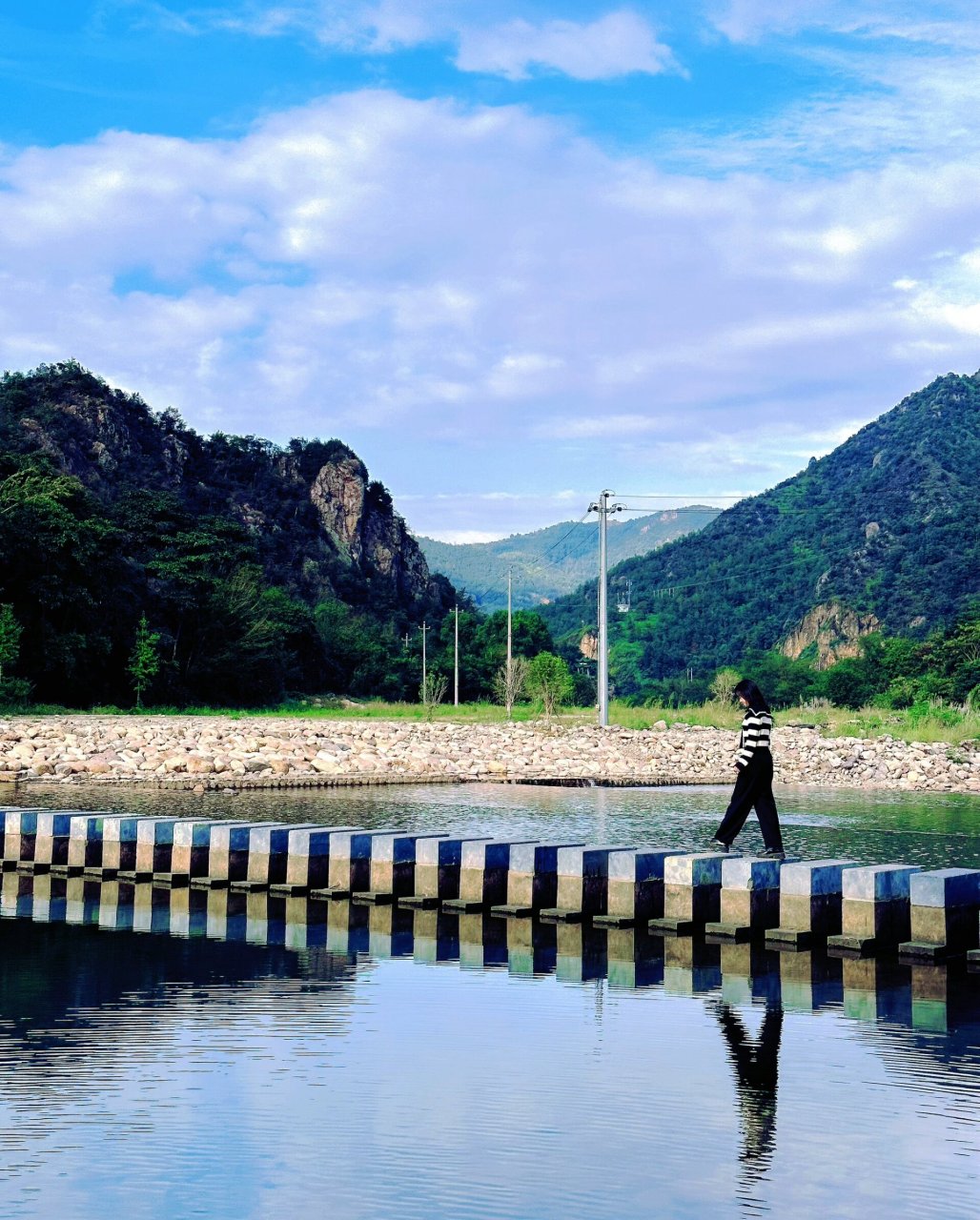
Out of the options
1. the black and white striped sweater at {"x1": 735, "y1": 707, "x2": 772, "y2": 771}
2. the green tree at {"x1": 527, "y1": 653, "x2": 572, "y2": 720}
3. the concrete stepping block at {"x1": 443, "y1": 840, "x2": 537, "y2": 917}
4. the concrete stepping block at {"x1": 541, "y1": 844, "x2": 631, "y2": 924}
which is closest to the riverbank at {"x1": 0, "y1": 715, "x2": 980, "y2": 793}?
the concrete stepping block at {"x1": 443, "y1": 840, "x2": 537, "y2": 917}

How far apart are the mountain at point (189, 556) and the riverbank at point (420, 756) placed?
11669 mm

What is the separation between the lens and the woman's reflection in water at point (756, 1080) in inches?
260

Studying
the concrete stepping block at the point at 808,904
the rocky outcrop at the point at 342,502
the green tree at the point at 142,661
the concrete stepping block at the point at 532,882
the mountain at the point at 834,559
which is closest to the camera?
the concrete stepping block at the point at 808,904

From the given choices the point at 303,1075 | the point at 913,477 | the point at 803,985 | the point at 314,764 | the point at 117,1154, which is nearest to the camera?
the point at 117,1154

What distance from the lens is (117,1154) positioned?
6.49 meters

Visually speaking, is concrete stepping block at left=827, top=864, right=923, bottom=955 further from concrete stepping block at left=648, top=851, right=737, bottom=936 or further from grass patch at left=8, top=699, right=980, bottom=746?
grass patch at left=8, top=699, right=980, bottom=746

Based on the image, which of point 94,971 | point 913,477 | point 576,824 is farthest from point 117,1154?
point 913,477

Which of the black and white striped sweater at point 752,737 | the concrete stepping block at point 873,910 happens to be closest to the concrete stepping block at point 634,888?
the concrete stepping block at point 873,910

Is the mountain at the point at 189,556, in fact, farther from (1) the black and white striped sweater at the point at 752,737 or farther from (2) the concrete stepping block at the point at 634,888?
(2) the concrete stepping block at the point at 634,888

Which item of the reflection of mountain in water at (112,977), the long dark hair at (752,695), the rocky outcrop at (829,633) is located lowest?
the reflection of mountain in water at (112,977)

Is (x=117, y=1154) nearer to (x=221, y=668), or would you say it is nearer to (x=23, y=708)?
(x=23, y=708)

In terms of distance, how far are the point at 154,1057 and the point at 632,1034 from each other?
9.27ft

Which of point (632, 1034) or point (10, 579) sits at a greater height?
point (10, 579)

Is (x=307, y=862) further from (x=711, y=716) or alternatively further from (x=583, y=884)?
(x=711, y=716)
